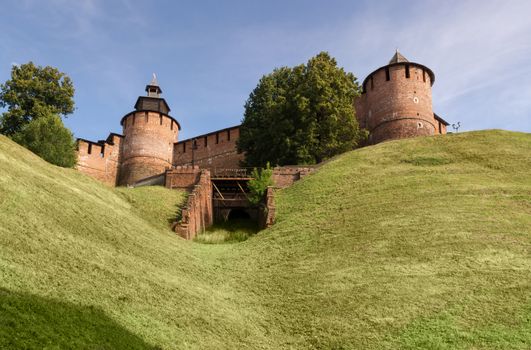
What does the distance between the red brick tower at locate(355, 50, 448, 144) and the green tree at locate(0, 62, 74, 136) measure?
78.5ft

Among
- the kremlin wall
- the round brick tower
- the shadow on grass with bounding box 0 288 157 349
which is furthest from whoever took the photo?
the round brick tower

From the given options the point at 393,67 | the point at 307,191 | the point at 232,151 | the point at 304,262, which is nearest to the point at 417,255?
the point at 304,262

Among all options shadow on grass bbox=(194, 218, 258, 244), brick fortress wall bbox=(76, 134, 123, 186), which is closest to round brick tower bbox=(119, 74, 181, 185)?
brick fortress wall bbox=(76, 134, 123, 186)

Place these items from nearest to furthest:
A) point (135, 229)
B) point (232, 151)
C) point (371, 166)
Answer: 1. point (135, 229)
2. point (371, 166)
3. point (232, 151)

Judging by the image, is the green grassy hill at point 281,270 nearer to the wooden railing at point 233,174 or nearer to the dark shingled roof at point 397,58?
the wooden railing at point 233,174

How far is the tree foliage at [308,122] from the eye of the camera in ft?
128

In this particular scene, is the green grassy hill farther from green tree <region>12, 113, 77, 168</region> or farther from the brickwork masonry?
green tree <region>12, 113, 77, 168</region>

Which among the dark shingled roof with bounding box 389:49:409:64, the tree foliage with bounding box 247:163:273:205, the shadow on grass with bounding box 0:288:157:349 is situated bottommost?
the shadow on grass with bounding box 0:288:157:349

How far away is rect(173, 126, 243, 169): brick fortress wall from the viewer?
52906mm

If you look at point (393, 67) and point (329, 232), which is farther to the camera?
point (393, 67)

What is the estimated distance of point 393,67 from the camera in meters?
46.2

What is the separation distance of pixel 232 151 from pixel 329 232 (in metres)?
31.4

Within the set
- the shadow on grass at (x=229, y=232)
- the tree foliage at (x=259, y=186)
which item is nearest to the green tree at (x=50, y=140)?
the shadow on grass at (x=229, y=232)

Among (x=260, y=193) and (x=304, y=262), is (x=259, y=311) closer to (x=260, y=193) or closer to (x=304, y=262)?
(x=304, y=262)
